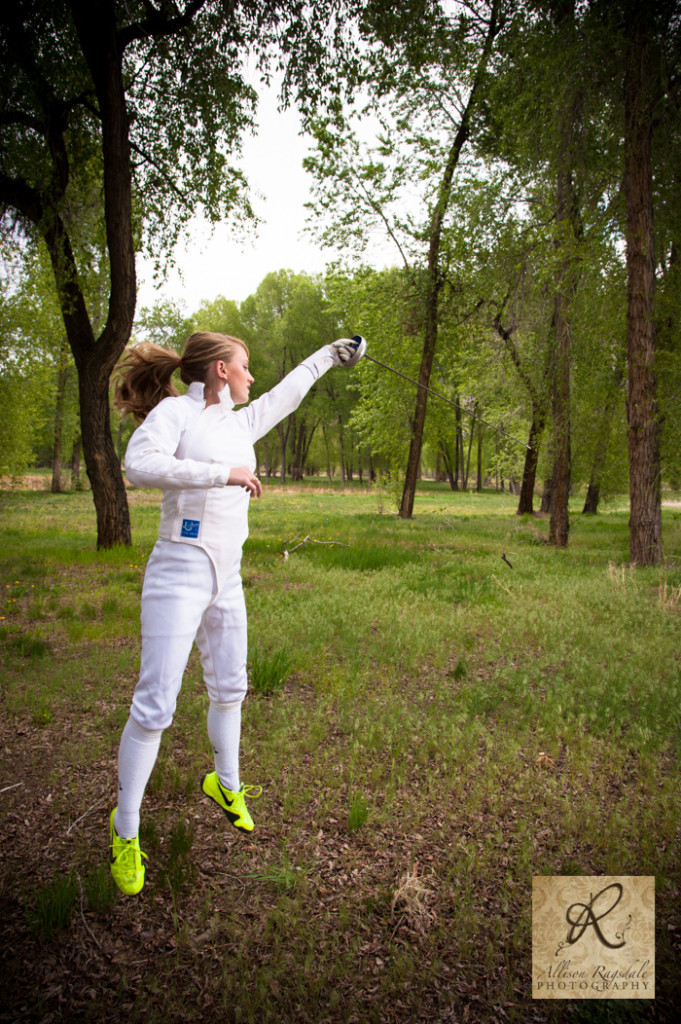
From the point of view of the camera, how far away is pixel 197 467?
2.32 meters

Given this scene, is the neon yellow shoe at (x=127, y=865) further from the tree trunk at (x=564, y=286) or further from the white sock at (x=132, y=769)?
the tree trunk at (x=564, y=286)

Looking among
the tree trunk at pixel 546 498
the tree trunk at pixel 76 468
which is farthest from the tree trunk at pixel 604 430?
the tree trunk at pixel 76 468

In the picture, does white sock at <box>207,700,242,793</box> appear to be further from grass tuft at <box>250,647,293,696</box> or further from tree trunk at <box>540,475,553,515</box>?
tree trunk at <box>540,475,553,515</box>


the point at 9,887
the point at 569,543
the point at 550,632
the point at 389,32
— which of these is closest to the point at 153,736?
the point at 9,887

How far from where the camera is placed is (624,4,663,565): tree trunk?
27.6 ft

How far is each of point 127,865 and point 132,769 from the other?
1.45 ft

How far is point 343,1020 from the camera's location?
1930 millimetres

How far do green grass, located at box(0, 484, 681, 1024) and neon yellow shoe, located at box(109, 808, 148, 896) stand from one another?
8 cm

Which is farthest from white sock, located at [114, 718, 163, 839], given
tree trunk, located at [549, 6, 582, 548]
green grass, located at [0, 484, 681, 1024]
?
tree trunk, located at [549, 6, 582, 548]

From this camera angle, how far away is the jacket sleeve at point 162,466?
2.29m

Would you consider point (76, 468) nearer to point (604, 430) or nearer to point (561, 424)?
point (604, 430)

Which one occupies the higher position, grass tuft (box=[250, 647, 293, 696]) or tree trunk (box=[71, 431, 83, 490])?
tree trunk (box=[71, 431, 83, 490])

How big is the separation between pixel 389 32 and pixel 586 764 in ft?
33.2

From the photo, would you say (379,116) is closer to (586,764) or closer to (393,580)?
(393,580)
